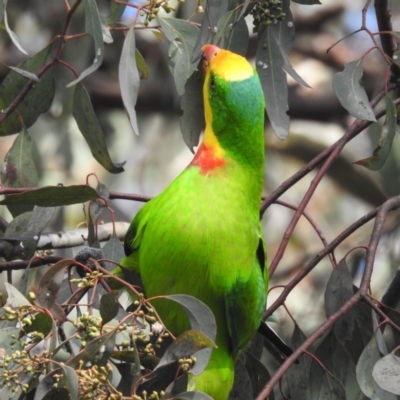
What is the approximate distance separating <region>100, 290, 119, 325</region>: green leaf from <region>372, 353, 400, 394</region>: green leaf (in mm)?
641

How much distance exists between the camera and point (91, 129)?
2109 mm

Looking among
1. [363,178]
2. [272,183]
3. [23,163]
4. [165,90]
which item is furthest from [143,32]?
[23,163]

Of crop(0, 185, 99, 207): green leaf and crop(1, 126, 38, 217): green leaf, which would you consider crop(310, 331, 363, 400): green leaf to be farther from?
crop(1, 126, 38, 217): green leaf

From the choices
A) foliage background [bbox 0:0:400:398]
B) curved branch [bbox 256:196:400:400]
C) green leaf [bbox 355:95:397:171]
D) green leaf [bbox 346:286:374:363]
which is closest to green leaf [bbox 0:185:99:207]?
curved branch [bbox 256:196:400:400]

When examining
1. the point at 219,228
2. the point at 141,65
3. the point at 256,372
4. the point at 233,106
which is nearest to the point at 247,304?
the point at 219,228

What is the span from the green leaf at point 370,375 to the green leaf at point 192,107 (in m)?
0.86

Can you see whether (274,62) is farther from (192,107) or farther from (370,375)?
(370,375)

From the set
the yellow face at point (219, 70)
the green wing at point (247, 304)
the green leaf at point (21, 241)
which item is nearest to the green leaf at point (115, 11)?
the yellow face at point (219, 70)

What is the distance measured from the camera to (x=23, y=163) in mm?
2186

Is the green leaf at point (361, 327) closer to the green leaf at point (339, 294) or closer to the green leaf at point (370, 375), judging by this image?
the green leaf at point (339, 294)

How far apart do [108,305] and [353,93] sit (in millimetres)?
926

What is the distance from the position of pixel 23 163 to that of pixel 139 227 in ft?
1.64

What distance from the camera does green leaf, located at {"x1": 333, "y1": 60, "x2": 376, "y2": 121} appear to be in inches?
70.6

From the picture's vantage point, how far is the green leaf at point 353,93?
5.88 feet
